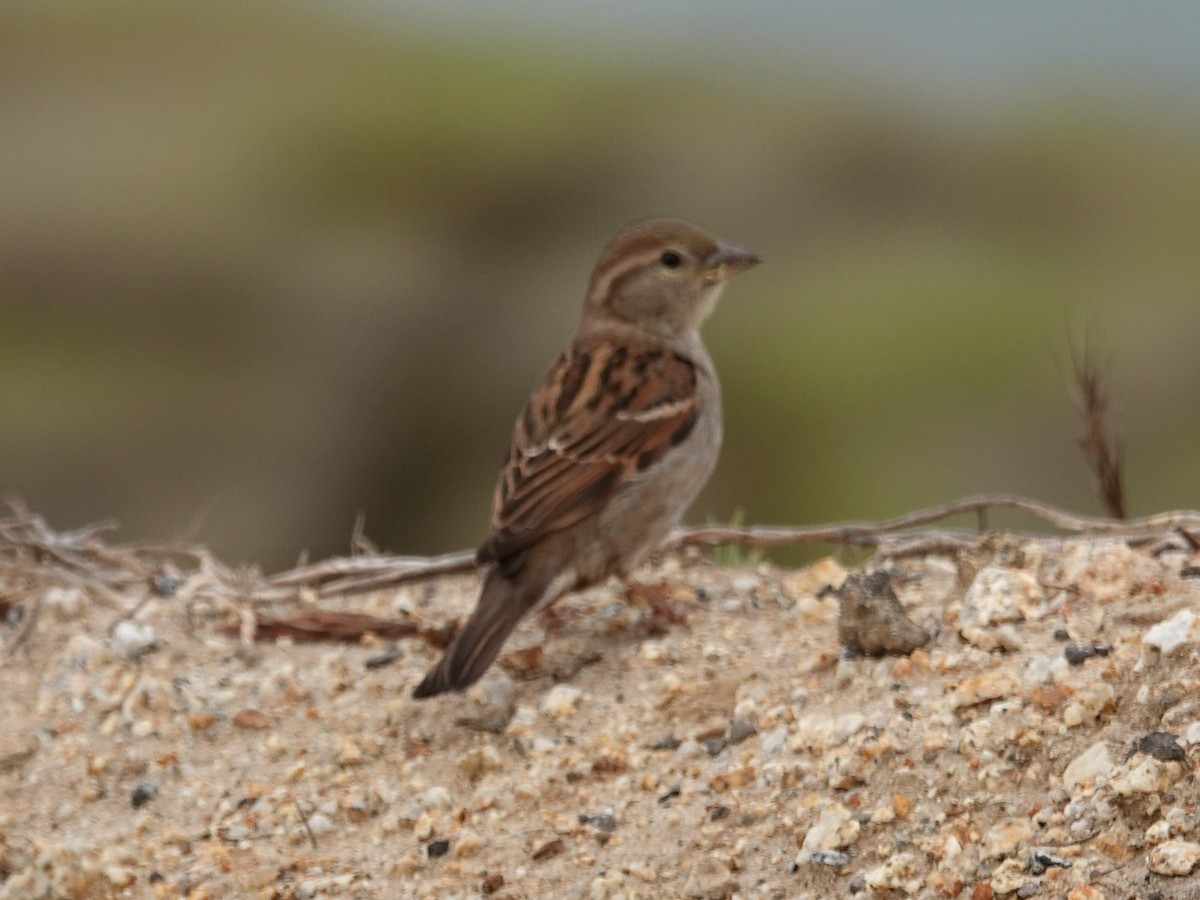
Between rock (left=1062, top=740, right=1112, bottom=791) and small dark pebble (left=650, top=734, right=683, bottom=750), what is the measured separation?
1010mm

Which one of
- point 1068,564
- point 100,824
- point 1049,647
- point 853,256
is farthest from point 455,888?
point 853,256

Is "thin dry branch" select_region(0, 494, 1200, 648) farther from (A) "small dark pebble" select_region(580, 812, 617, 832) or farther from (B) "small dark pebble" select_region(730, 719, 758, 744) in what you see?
(A) "small dark pebble" select_region(580, 812, 617, 832)

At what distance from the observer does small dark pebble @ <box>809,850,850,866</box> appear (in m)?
3.50

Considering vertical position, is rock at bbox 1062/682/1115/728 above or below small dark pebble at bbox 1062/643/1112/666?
below

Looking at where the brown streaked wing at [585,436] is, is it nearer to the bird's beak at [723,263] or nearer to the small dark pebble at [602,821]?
the bird's beak at [723,263]

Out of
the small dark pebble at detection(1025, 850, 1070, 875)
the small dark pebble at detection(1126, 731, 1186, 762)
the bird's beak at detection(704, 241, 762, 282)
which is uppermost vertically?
the bird's beak at detection(704, 241, 762, 282)

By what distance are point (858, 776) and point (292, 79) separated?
1810 cm

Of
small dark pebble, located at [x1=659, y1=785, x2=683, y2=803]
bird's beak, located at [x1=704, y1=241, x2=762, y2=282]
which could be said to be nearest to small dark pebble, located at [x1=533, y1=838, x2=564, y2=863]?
small dark pebble, located at [x1=659, y1=785, x2=683, y2=803]

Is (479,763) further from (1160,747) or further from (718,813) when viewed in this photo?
(1160,747)

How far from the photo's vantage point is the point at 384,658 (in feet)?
16.6

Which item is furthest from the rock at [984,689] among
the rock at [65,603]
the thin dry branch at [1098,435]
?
the rock at [65,603]

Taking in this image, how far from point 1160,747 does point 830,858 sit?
68 centimetres

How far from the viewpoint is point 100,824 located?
4414mm

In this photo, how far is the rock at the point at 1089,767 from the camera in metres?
3.48
